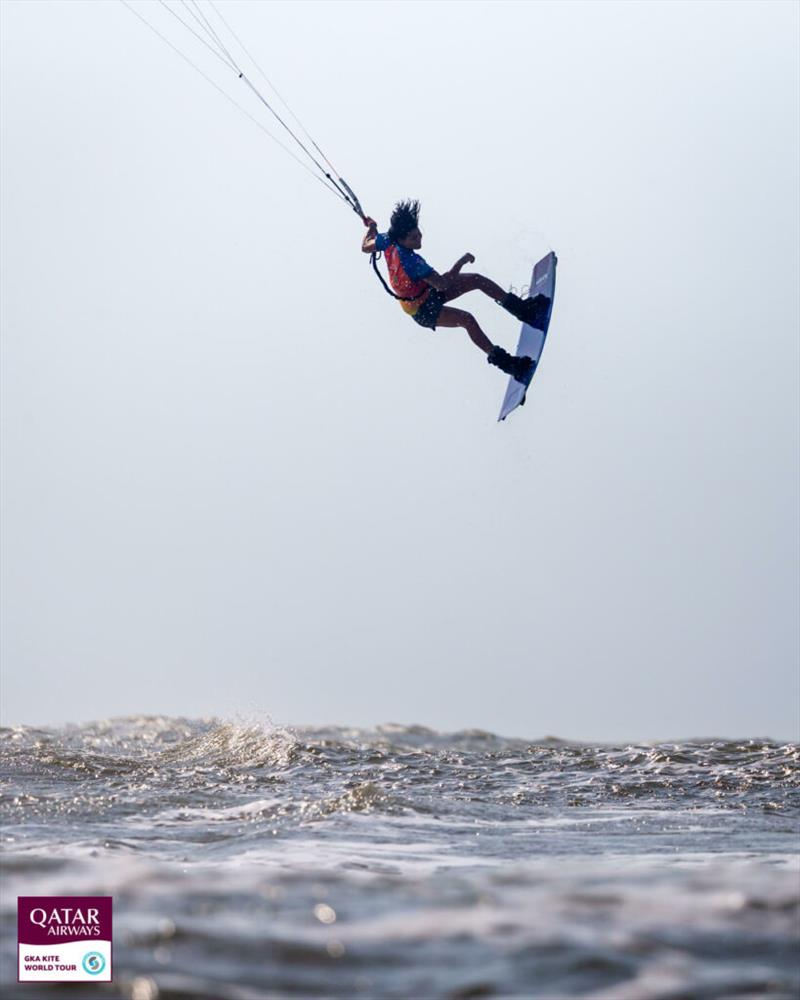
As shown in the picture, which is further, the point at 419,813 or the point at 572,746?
the point at 572,746

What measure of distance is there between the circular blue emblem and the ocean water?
0.12 metres

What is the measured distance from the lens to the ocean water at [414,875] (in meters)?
6.05

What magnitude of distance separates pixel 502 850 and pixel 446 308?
6.74 m

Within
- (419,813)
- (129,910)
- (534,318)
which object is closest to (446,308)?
(534,318)

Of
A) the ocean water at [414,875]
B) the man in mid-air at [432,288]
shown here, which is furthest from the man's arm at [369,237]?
the ocean water at [414,875]

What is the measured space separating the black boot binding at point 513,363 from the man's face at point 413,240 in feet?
5.26

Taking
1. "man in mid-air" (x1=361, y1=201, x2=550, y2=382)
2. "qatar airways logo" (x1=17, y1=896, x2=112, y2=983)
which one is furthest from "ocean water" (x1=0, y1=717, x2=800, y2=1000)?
"man in mid-air" (x1=361, y1=201, x2=550, y2=382)

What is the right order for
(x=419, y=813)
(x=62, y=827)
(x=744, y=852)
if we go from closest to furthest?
(x=744, y=852) → (x=62, y=827) → (x=419, y=813)

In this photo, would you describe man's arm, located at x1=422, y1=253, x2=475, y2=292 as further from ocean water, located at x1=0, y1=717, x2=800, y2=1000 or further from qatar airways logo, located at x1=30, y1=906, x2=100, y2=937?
qatar airways logo, located at x1=30, y1=906, x2=100, y2=937

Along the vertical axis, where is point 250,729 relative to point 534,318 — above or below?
below

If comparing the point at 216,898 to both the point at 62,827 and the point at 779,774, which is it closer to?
the point at 62,827

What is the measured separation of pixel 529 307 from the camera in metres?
15.0

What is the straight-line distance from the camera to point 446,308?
14500 millimetres

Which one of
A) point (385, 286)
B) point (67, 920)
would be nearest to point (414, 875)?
point (67, 920)
